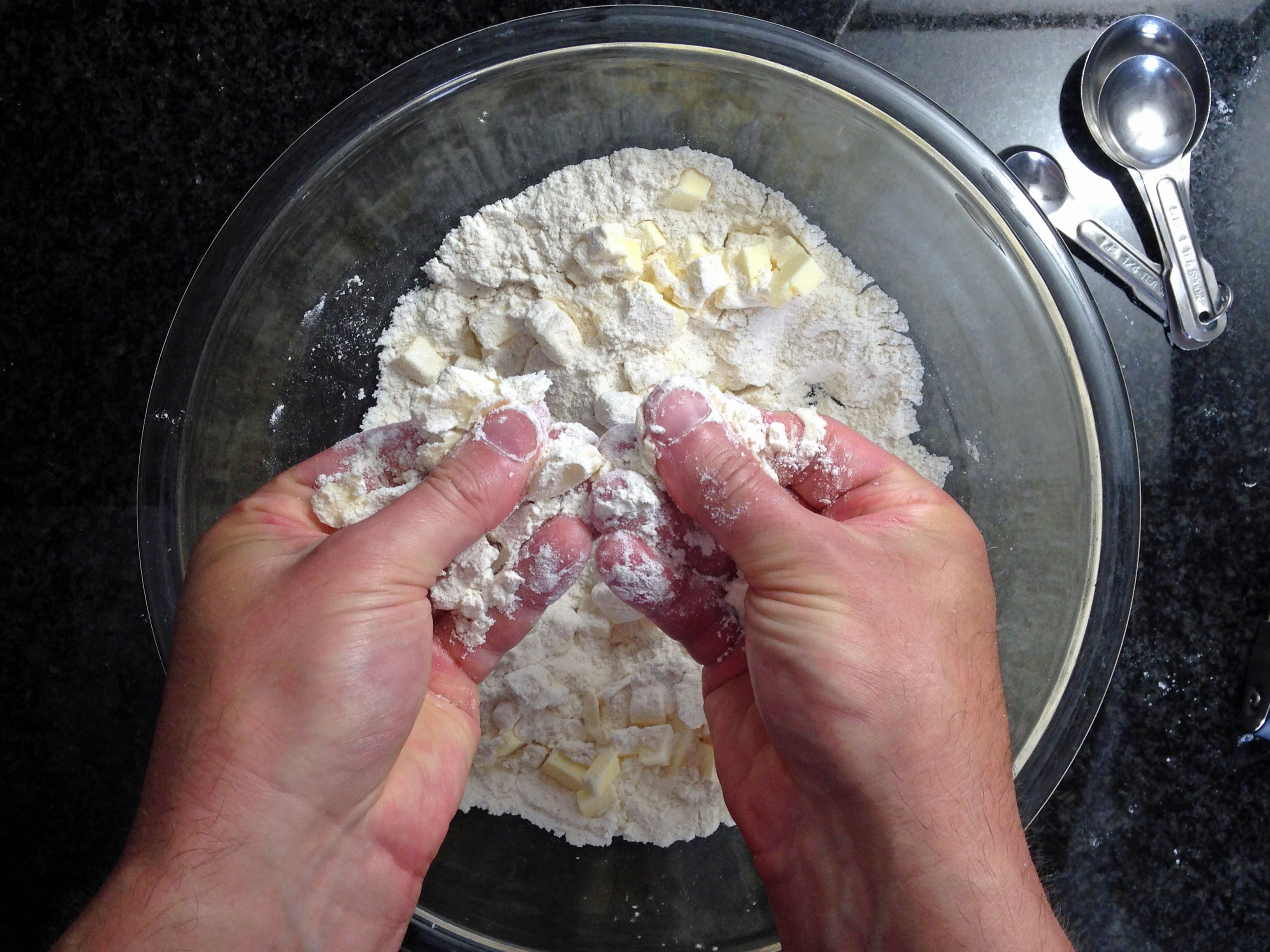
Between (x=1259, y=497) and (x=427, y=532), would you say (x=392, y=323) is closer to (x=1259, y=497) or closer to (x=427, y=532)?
(x=427, y=532)

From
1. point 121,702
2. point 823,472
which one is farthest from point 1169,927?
point 121,702

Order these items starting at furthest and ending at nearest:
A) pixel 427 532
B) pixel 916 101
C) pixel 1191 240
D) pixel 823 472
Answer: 1. pixel 1191 240
2. pixel 916 101
3. pixel 823 472
4. pixel 427 532

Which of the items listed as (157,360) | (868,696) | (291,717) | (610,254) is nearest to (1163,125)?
(610,254)

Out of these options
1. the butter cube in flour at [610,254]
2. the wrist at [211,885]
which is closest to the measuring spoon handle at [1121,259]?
the butter cube in flour at [610,254]

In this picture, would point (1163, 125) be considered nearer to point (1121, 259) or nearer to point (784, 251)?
point (1121, 259)

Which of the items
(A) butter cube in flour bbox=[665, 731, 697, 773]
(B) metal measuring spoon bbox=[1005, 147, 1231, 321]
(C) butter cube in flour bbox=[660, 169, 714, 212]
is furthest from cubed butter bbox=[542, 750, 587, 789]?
(B) metal measuring spoon bbox=[1005, 147, 1231, 321]
